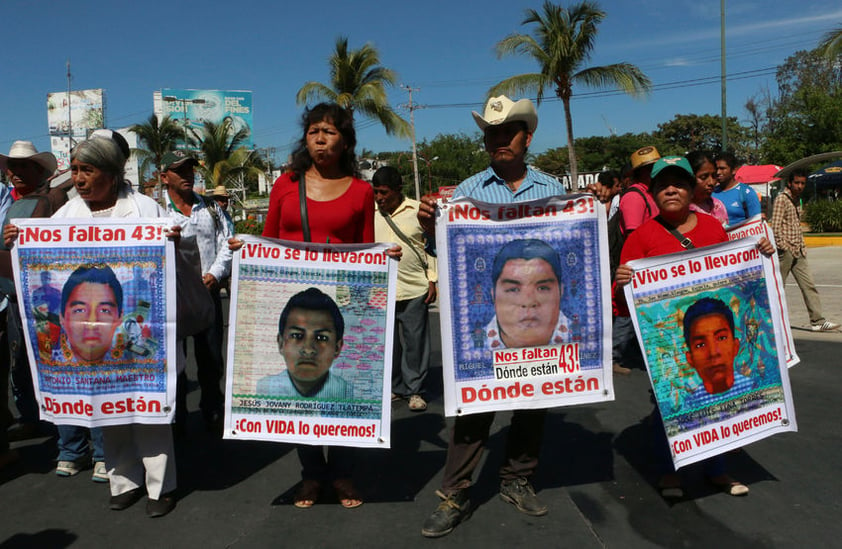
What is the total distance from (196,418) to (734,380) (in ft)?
13.0

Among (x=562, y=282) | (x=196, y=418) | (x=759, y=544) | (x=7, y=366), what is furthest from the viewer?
(x=196, y=418)

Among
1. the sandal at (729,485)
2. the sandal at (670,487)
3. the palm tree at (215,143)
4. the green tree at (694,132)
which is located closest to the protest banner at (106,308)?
the sandal at (670,487)

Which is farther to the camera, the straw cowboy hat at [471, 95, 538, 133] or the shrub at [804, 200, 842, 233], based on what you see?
the shrub at [804, 200, 842, 233]

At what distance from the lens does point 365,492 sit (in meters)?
3.88

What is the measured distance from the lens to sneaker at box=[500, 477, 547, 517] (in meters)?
3.51

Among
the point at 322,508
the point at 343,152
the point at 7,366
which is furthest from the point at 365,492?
the point at 7,366

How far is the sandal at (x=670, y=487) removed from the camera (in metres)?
3.60

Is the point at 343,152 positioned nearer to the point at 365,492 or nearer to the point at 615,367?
the point at 365,492

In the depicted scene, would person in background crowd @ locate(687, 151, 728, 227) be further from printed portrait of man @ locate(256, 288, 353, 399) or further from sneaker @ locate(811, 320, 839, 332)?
sneaker @ locate(811, 320, 839, 332)

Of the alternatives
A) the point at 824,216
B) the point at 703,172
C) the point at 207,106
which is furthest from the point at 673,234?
the point at 207,106

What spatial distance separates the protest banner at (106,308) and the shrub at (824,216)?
25949mm

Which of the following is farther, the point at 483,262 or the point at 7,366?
the point at 7,366

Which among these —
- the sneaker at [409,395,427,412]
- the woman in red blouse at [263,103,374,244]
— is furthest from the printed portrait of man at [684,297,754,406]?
the sneaker at [409,395,427,412]

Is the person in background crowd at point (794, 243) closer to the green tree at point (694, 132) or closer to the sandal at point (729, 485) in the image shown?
the sandal at point (729, 485)
